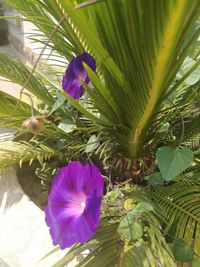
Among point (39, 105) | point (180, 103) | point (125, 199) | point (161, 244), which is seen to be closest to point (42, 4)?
point (39, 105)

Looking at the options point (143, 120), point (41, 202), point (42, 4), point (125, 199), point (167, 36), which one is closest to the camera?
point (167, 36)

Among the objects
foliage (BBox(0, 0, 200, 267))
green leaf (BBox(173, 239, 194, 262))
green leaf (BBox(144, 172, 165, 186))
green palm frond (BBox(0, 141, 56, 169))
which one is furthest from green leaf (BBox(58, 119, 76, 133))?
green leaf (BBox(173, 239, 194, 262))

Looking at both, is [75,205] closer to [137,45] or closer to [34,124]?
[34,124]

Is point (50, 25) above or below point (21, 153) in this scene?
above

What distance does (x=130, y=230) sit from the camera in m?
0.81

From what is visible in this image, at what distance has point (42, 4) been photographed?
1093mm

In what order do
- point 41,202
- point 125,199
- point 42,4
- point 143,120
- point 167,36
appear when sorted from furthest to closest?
point 41,202, point 42,4, point 125,199, point 143,120, point 167,36

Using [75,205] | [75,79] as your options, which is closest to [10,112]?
[75,79]

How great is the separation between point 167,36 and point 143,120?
1.03 ft

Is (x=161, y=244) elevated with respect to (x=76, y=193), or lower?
lower

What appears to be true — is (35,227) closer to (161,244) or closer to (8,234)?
(8,234)

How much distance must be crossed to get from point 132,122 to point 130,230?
0.77ft

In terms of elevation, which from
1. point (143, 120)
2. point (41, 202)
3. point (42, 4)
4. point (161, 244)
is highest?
point (42, 4)

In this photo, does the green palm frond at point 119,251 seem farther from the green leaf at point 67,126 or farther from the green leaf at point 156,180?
the green leaf at point 67,126
